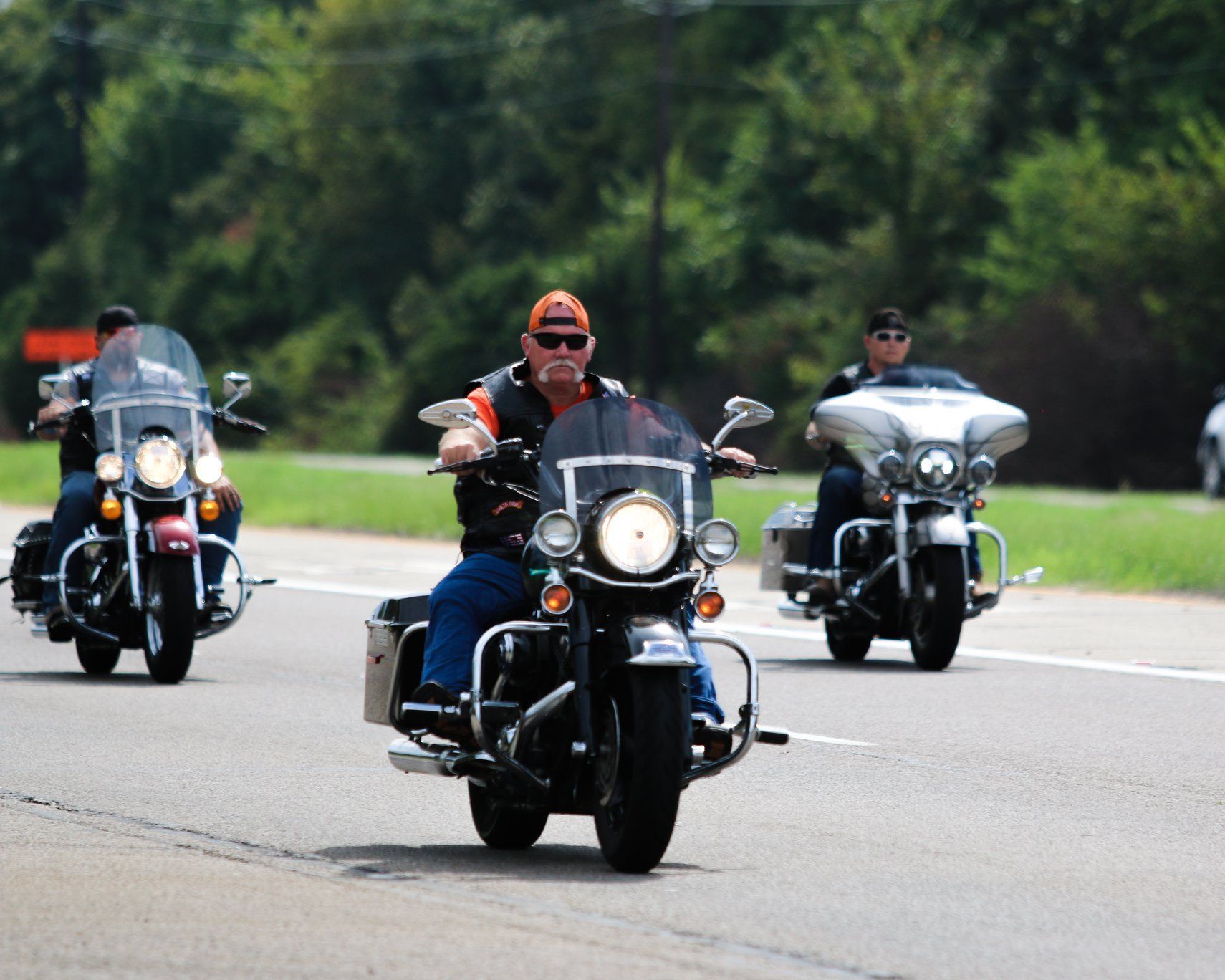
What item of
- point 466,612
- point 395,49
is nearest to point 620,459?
point 466,612

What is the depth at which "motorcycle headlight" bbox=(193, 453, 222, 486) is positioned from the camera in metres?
12.2

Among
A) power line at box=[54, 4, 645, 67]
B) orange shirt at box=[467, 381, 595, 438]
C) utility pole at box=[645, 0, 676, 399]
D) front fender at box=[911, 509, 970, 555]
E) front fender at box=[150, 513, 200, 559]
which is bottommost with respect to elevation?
front fender at box=[911, 509, 970, 555]

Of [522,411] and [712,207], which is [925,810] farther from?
[712,207]

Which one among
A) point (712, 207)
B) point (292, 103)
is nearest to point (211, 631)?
point (712, 207)

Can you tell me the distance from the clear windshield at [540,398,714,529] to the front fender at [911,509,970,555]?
594cm

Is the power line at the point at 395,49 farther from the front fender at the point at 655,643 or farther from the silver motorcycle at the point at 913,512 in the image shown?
the front fender at the point at 655,643

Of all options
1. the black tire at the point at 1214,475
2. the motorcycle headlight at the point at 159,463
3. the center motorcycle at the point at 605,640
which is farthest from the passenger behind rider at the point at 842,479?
the black tire at the point at 1214,475

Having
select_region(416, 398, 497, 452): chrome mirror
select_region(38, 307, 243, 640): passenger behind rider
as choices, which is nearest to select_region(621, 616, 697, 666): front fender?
select_region(416, 398, 497, 452): chrome mirror

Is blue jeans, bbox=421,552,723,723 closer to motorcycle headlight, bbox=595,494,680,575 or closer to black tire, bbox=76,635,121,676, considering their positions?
motorcycle headlight, bbox=595,494,680,575

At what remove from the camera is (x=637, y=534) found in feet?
22.3

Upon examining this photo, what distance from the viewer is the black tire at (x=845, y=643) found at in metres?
13.9

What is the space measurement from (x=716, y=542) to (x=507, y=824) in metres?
1.22

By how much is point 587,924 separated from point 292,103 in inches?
2958

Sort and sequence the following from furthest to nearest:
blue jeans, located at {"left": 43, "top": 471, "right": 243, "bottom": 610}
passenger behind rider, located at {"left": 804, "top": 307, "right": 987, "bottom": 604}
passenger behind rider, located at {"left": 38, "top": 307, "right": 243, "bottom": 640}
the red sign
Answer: the red sign → passenger behind rider, located at {"left": 804, "top": 307, "right": 987, "bottom": 604} → blue jeans, located at {"left": 43, "top": 471, "right": 243, "bottom": 610} → passenger behind rider, located at {"left": 38, "top": 307, "right": 243, "bottom": 640}
